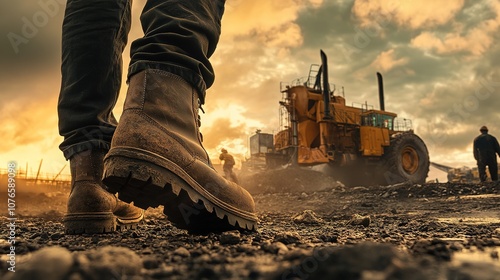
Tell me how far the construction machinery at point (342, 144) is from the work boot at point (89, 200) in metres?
8.77

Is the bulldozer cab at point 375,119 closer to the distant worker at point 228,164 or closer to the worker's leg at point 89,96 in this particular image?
the distant worker at point 228,164

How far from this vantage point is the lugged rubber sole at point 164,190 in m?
1.16

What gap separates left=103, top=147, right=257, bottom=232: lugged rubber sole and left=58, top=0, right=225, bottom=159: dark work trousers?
1.21 ft

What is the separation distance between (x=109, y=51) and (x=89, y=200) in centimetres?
66

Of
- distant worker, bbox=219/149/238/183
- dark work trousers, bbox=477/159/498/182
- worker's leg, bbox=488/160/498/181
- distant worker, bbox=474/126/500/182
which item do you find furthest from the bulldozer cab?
distant worker, bbox=219/149/238/183

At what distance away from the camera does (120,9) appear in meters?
1.66

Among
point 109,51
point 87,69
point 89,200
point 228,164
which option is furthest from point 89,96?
point 228,164

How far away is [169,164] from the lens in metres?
1.23

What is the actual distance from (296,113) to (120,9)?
31.0 ft

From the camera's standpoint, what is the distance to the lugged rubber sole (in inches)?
45.7

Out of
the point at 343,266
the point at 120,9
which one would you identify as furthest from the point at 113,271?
the point at 120,9

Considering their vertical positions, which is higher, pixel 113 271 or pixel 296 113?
pixel 296 113

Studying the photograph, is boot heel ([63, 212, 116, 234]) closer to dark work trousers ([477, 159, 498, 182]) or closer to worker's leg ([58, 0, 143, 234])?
worker's leg ([58, 0, 143, 234])

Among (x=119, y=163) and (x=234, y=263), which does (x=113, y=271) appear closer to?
(x=234, y=263)
